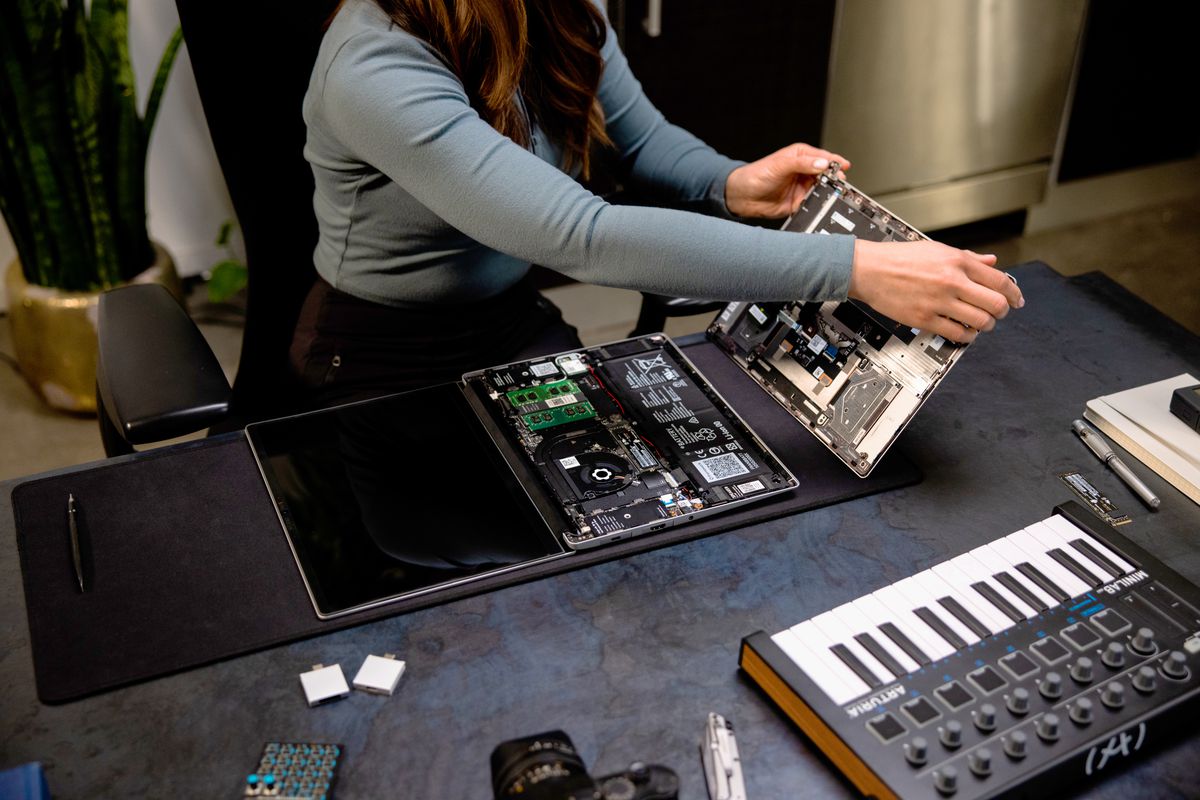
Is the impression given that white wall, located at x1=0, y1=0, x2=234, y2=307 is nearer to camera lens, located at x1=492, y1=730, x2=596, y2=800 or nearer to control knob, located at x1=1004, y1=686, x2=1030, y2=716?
camera lens, located at x1=492, y1=730, x2=596, y2=800

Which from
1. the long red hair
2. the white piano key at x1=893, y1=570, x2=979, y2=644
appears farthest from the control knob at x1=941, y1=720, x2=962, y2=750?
the long red hair

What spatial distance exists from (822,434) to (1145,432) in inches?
14.0

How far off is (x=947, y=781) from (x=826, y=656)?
143mm

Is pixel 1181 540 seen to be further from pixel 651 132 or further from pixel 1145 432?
pixel 651 132

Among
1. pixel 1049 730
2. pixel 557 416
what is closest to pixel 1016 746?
pixel 1049 730

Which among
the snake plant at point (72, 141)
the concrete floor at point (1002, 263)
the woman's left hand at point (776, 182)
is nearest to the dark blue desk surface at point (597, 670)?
the woman's left hand at point (776, 182)

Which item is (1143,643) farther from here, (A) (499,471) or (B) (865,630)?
(A) (499,471)

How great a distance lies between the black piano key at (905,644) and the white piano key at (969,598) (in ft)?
0.23

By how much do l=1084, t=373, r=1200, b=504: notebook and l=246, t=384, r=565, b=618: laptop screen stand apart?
0.64 meters

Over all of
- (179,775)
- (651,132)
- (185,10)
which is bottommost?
(179,775)

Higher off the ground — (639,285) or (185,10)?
(185,10)

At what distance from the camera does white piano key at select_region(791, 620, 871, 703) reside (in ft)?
2.81

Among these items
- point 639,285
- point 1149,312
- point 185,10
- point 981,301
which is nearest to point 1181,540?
point 981,301

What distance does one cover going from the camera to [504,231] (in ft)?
3.58
